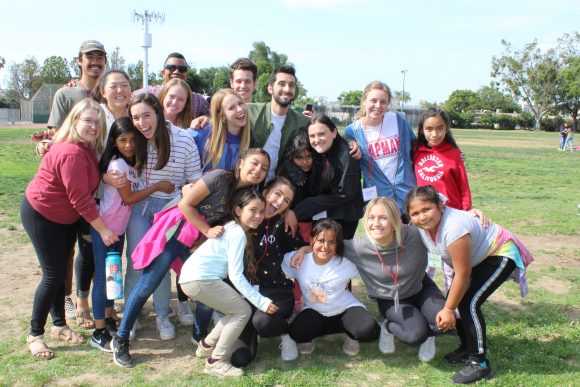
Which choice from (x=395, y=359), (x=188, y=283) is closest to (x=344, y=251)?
(x=395, y=359)

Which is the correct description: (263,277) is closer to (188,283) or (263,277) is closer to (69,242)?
(188,283)

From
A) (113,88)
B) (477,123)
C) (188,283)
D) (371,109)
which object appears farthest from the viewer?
(477,123)

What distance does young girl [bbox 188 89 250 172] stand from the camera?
13.9 ft

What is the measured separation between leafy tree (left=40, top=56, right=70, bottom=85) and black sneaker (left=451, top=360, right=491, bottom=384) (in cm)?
7981

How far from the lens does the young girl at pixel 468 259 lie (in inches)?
144

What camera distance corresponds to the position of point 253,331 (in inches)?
159

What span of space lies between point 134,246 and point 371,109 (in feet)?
7.75

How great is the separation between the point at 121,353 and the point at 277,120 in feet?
7.78

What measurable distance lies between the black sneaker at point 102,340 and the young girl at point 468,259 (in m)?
A: 2.57

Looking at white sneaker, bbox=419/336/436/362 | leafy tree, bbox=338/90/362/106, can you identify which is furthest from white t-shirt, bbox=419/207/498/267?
leafy tree, bbox=338/90/362/106

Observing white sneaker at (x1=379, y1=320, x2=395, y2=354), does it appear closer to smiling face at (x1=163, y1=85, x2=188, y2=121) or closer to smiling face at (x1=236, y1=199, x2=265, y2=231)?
smiling face at (x1=236, y1=199, x2=265, y2=231)

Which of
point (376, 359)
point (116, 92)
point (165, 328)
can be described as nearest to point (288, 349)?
point (376, 359)

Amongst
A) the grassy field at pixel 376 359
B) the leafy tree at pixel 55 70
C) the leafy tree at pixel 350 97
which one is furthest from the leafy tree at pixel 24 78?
the grassy field at pixel 376 359

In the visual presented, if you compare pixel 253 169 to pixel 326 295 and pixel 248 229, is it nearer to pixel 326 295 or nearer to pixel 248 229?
pixel 248 229
